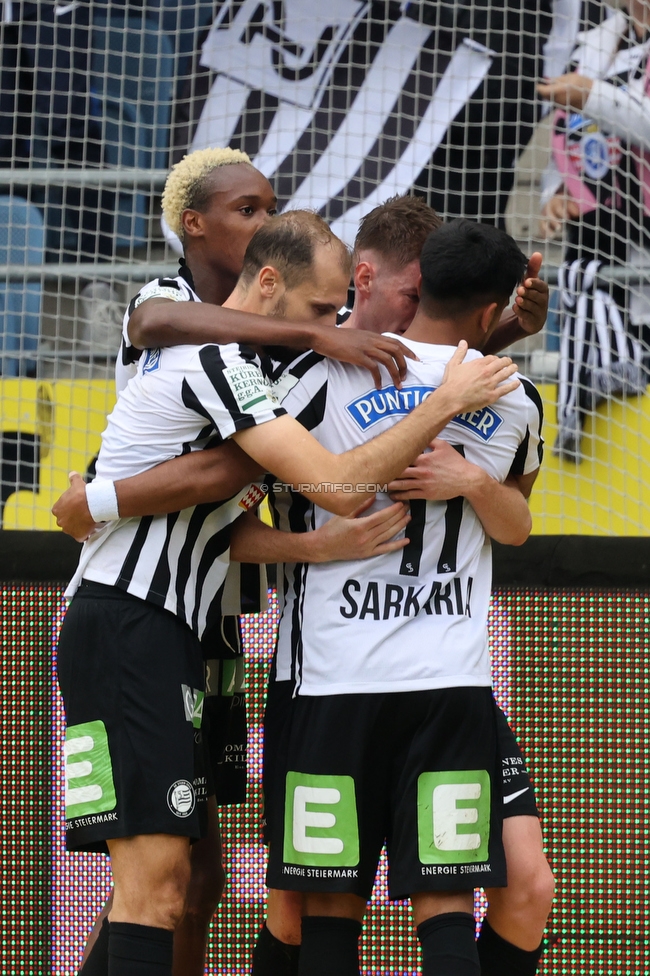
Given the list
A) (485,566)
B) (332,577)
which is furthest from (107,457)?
A: (485,566)

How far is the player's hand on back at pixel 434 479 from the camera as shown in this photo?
2252mm

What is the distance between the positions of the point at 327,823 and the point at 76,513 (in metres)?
0.83

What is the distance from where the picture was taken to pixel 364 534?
222 cm

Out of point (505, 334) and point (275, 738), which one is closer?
point (275, 738)

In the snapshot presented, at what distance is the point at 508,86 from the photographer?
19.7 ft

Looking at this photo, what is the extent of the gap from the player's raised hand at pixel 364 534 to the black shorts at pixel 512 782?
549 mm

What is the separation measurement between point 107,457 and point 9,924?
1561 mm

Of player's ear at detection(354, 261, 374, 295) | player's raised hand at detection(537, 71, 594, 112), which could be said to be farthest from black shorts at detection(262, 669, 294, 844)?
player's raised hand at detection(537, 71, 594, 112)

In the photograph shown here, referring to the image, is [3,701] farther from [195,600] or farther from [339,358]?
[339,358]

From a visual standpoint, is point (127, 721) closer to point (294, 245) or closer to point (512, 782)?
point (512, 782)

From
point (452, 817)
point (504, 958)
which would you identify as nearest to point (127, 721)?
point (452, 817)

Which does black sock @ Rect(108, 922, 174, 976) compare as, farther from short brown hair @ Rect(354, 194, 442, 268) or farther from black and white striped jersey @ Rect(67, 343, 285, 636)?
short brown hair @ Rect(354, 194, 442, 268)

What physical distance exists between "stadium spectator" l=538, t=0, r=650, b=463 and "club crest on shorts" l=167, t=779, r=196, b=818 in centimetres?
372

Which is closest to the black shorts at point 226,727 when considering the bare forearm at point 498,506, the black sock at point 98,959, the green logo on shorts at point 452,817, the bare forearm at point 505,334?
the black sock at point 98,959
